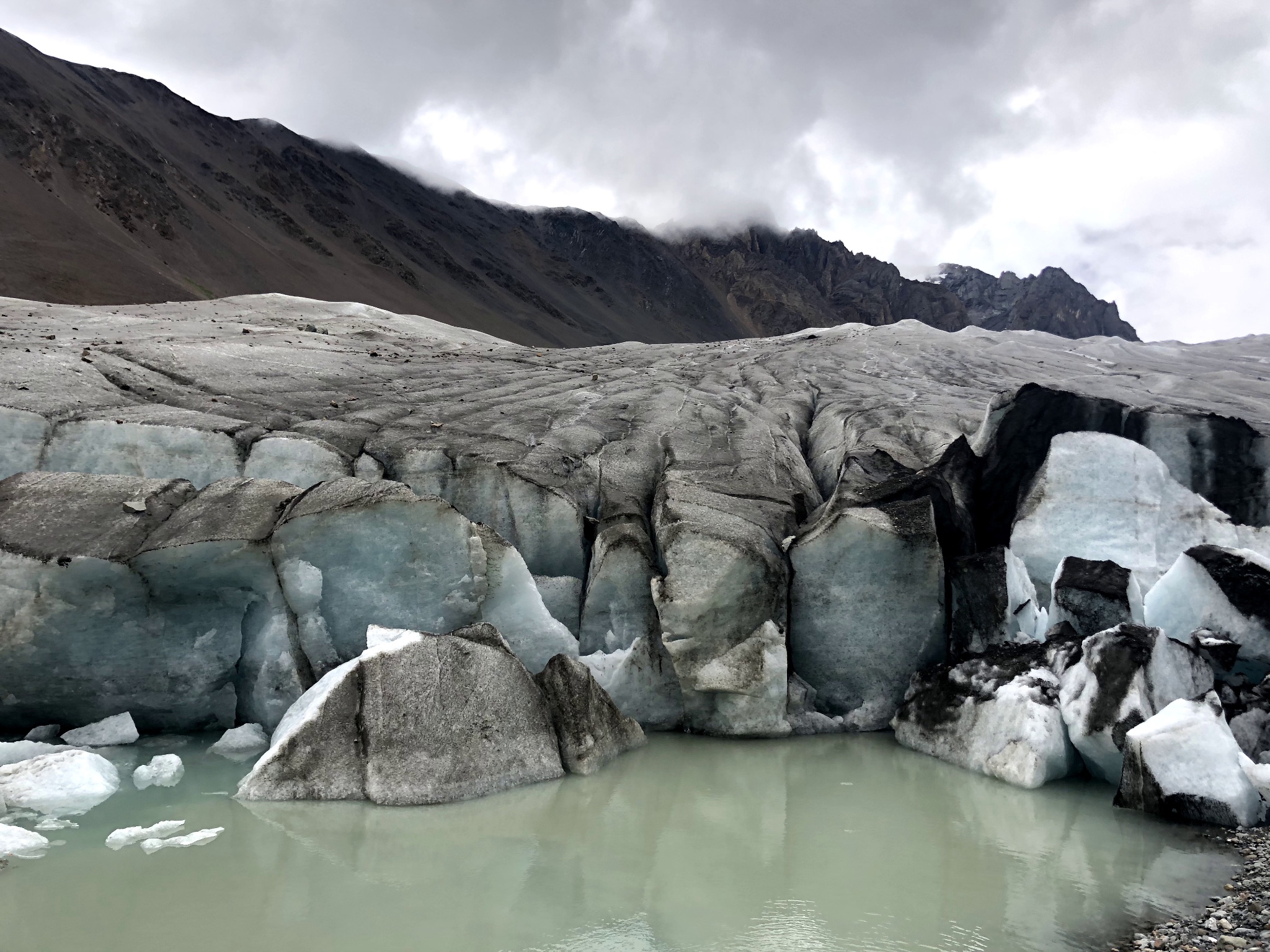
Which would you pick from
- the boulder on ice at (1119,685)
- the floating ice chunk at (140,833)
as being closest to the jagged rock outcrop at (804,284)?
the boulder on ice at (1119,685)

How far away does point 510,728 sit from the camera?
27.6ft

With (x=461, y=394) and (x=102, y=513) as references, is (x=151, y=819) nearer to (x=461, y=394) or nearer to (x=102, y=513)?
(x=102, y=513)

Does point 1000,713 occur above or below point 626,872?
above

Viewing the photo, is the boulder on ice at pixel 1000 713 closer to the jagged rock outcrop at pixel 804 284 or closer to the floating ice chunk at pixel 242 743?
the floating ice chunk at pixel 242 743

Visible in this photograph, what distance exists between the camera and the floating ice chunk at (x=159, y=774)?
25.8 feet

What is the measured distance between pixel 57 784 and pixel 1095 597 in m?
10.5

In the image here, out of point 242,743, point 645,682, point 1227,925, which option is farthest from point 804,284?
point 1227,925

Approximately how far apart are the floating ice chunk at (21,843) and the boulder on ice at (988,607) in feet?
29.9

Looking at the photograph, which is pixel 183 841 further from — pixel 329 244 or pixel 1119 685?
pixel 329 244

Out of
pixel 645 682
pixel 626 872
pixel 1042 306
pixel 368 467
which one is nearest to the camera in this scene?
pixel 626 872

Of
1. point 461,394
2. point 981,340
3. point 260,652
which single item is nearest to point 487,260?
point 981,340

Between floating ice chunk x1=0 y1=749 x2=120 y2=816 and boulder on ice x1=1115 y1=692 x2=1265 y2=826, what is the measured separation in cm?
886

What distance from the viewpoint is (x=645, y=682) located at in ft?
34.4

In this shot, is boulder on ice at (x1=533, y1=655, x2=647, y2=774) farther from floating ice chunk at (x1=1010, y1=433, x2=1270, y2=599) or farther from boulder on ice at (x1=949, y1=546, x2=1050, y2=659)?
floating ice chunk at (x1=1010, y1=433, x2=1270, y2=599)
